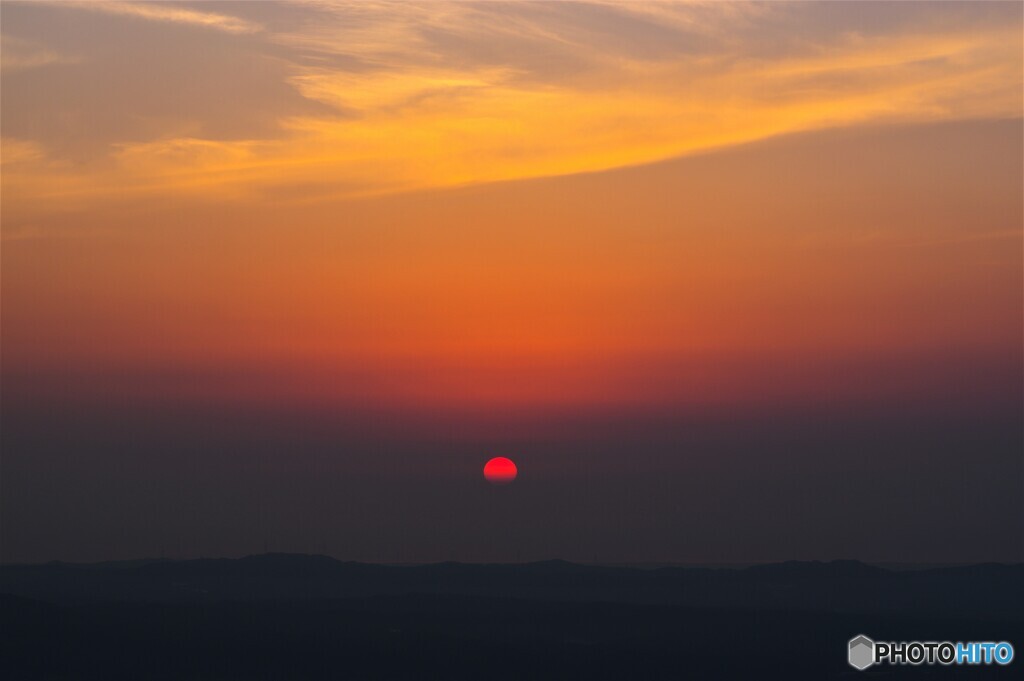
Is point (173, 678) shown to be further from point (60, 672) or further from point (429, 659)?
point (429, 659)

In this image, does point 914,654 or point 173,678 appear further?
point 914,654

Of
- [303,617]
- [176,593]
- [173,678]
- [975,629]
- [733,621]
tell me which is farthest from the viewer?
[176,593]

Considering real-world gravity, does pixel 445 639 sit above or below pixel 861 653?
below

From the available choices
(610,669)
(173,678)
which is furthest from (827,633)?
(173,678)

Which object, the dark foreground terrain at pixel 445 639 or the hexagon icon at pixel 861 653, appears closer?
the dark foreground terrain at pixel 445 639

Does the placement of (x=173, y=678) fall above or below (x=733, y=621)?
below

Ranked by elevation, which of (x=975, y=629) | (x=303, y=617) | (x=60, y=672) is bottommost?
(x=60, y=672)

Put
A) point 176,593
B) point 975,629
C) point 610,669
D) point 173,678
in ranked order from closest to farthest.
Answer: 1. point 173,678
2. point 610,669
3. point 975,629
4. point 176,593

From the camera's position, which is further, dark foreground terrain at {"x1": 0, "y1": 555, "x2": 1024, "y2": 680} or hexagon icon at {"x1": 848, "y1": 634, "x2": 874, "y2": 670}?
hexagon icon at {"x1": 848, "y1": 634, "x2": 874, "y2": 670}
